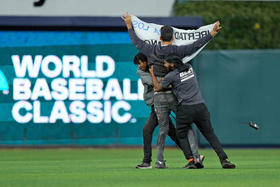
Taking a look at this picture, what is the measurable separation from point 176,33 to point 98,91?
26.7 ft

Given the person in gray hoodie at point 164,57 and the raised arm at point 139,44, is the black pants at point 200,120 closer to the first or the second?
the person in gray hoodie at point 164,57

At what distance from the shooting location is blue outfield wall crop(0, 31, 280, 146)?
20.8 m

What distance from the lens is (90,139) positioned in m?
21.0

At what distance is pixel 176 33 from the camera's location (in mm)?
12977

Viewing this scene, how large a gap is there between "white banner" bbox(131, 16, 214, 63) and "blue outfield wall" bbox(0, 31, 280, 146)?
300 inches

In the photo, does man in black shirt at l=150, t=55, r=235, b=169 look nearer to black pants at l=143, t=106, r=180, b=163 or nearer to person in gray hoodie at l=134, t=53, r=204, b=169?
person in gray hoodie at l=134, t=53, r=204, b=169

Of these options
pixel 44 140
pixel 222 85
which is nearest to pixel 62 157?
pixel 44 140

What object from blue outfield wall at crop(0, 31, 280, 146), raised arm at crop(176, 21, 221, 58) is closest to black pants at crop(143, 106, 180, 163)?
raised arm at crop(176, 21, 221, 58)

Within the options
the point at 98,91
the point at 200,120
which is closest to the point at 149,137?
the point at 200,120

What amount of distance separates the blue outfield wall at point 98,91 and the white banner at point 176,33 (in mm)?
7619

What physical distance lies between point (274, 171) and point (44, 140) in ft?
A: 32.5

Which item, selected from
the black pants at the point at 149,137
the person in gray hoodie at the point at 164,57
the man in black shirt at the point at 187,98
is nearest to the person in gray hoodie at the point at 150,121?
the black pants at the point at 149,137

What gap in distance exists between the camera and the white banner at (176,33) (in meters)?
13.0

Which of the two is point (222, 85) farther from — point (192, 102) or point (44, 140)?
point (192, 102)
